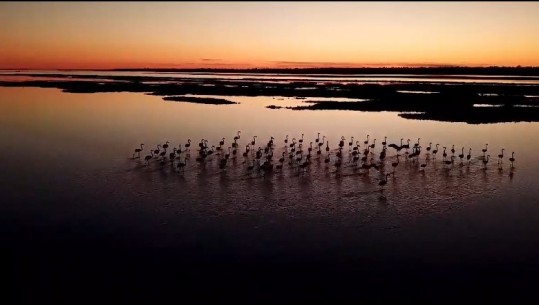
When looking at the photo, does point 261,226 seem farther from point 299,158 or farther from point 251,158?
point 251,158

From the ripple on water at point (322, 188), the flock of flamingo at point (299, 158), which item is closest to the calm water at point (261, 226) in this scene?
the ripple on water at point (322, 188)

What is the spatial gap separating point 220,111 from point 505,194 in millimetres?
31007

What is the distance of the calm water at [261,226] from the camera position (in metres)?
10.3

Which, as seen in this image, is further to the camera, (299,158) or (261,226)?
(299,158)

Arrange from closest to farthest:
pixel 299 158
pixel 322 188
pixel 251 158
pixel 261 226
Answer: pixel 261 226, pixel 322 188, pixel 299 158, pixel 251 158

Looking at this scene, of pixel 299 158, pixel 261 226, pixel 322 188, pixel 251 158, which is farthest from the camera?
pixel 251 158

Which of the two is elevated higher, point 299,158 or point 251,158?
point 299,158

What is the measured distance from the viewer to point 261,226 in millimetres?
13547

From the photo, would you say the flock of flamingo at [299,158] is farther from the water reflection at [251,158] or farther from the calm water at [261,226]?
the calm water at [261,226]

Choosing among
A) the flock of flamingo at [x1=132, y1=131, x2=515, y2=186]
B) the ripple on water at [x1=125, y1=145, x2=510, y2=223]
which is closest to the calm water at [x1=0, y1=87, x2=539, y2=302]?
the ripple on water at [x1=125, y1=145, x2=510, y2=223]

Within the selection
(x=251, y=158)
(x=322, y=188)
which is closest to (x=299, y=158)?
(x=251, y=158)

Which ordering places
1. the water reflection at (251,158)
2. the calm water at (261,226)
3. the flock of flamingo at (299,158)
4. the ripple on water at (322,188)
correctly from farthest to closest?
the flock of flamingo at (299,158) → the water reflection at (251,158) → the ripple on water at (322,188) → the calm water at (261,226)

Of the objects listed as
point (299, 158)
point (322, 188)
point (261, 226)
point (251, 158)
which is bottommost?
point (261, 226)

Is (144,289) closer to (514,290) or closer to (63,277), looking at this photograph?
(63,277)
